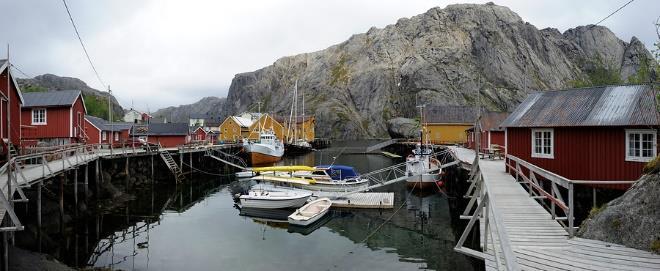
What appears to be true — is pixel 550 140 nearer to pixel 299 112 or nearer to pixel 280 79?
pixel 299 112

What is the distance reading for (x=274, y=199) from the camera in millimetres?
25438

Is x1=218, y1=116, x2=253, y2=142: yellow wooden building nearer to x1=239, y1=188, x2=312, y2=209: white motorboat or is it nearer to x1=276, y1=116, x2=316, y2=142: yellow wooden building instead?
x1=276, y1=116, x2=316, y2=142: yellow wooden building

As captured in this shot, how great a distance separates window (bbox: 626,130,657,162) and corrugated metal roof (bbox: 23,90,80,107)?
1401 inches

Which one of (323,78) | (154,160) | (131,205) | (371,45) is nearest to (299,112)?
(323,78)

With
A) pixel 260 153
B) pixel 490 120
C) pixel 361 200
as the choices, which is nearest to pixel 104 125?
pixel 260 153

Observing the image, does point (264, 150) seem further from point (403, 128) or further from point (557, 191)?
point (557, 191)

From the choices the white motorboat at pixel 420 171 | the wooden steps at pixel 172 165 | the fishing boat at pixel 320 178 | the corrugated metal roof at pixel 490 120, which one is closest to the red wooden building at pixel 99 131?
the wooden steps at pixel 172 165

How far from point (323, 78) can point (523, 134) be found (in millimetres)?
146142

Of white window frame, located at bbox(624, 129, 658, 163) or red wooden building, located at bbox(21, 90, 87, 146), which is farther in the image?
red wooden building, located at bbox(21, 90, 87, 146)

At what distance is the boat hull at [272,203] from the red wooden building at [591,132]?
42.5 feet

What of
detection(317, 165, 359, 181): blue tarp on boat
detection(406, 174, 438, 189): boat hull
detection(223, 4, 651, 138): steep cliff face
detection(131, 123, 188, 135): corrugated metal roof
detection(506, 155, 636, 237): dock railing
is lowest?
detection(406, 174, 438, 189): boat hull

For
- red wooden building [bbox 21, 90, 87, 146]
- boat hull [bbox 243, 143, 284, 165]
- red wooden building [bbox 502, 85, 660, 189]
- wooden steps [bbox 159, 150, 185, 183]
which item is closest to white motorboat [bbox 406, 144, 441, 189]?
red wooden building [bbox 502, 85, 660, 189]

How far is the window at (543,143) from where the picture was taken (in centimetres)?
2100

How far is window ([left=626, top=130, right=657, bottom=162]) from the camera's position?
17.2 metres
